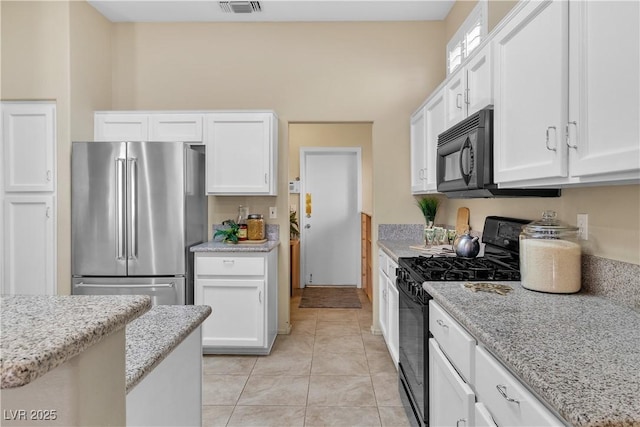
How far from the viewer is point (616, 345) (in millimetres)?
1030

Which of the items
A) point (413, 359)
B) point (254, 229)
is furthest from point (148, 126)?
point (413, 359)

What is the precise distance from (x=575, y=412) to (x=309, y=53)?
3.61m

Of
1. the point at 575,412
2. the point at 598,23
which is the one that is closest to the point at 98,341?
the point at 575,412

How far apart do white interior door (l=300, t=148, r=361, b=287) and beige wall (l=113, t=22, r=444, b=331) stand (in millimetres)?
2006

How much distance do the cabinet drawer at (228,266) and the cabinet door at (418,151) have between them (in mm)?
1509

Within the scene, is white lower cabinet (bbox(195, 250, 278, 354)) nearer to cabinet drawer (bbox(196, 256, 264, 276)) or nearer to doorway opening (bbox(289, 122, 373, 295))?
cabinet drawer (bbox(196, 256, 264, 276))

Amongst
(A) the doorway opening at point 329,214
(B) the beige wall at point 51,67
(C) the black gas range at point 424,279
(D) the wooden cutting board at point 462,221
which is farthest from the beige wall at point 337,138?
(C) the black gas range at point 424,279

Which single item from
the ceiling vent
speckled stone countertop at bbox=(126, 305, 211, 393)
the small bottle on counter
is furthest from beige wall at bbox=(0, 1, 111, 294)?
speckled stone countertop at bbox=(126, 305, 211, 393)

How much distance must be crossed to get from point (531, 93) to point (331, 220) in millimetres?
4345

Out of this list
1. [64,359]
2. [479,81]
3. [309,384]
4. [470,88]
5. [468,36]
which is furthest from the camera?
[468,36]

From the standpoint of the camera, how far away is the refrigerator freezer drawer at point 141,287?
10.1 feet

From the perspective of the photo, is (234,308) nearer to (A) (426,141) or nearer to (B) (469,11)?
(A) (426,141)

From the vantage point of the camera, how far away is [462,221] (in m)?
3.15

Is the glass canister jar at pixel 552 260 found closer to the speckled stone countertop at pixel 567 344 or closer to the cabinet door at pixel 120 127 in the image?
the speckled stone countertop at pixel 567 344
